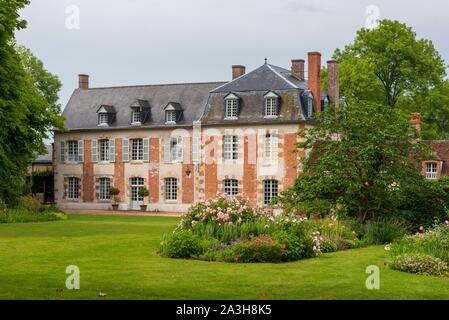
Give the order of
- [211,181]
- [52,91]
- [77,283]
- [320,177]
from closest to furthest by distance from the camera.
A: [77,283] < [320,177] < [211,181] < [52,91]

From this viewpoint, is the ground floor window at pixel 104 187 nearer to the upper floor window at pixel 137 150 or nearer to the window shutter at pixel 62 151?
the upper floor window at pixel 137 150

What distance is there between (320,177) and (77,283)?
39.4 feet

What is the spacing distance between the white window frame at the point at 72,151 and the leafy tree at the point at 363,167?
2738 cm

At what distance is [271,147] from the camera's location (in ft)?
135

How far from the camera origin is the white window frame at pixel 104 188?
47188mm

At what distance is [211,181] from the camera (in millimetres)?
42938

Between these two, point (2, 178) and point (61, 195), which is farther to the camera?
point (61, 195)

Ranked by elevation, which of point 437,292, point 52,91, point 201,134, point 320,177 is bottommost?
point 437,292

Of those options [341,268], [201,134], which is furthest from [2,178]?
[341,268]

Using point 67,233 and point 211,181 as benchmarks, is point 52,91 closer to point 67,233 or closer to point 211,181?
point 211,181

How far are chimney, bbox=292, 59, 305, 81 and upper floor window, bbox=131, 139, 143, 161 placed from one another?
1047 cm

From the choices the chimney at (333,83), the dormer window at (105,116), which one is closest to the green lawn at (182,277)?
the chimney at (333,83)

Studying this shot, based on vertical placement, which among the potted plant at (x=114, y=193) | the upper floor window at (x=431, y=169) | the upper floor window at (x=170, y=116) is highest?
the upper floor window at (x=170, y=116)

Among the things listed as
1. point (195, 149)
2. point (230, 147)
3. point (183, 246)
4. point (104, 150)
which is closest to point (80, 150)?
point (104, 150)
